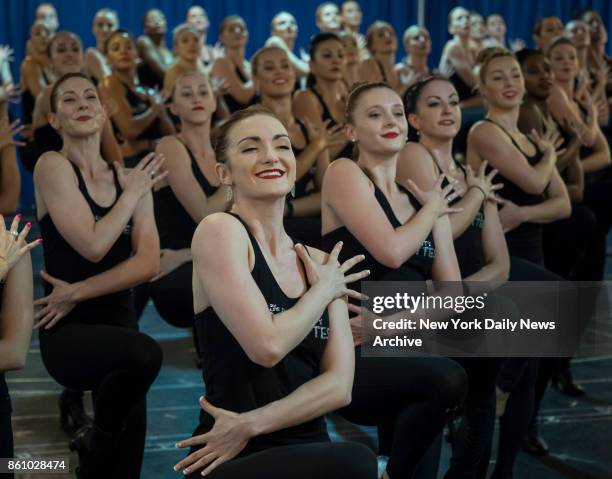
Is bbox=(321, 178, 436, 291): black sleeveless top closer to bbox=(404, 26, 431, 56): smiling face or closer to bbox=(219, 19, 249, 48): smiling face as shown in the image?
bbox=(219, 19, 249, 48): smiling face

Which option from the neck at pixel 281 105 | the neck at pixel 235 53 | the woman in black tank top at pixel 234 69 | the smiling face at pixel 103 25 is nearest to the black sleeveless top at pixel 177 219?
the neck at pixel 281 105

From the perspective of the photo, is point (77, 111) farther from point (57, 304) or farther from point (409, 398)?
point (409, 398)

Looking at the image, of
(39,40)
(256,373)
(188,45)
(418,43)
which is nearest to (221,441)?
(256,373)

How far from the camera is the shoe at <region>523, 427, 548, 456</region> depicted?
3.04 m

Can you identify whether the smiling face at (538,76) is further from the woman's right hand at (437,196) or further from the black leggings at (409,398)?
the black leggings at (409,398)

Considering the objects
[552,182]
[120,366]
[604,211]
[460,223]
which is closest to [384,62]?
[604,211]

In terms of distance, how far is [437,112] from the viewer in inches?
118

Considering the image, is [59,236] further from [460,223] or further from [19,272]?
[460,223]

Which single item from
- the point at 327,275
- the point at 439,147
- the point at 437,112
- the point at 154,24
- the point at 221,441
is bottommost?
the point at 221,441

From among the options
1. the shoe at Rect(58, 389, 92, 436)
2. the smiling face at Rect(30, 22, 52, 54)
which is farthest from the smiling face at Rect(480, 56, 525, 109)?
the smiling face at Rect(30, 22, 52, 54)

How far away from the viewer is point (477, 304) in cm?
277

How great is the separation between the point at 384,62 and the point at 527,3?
13.7 feet

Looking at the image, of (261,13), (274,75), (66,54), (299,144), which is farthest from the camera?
(261,13)

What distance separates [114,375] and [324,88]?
2396 mm
